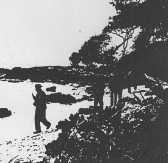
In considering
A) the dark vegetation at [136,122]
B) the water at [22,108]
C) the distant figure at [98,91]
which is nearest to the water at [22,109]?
the water at [22,108]

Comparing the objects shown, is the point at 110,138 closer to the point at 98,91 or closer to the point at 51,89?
the point at 98,91

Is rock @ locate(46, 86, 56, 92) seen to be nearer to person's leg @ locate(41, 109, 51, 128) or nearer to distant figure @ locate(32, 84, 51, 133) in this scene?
distant figure @ locate(32, 84, 51, 133)

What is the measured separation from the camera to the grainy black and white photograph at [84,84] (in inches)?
42.8

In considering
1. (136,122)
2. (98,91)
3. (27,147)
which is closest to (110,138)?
(136,122)

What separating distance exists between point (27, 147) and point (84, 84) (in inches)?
37.5

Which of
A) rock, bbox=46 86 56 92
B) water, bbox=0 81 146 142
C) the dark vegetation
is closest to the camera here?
the dark vegetation

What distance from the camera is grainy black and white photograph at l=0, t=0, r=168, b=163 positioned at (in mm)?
1088

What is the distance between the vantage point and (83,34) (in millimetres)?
2174

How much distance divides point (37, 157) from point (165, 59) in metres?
1.55

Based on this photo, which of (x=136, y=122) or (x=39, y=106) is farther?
(x=39, y=106)

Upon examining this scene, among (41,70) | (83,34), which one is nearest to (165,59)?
(83,34)

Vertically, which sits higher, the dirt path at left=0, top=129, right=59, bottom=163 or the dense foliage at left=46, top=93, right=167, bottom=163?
the dense foliage at left=46, top=93, right=167, bottom=163

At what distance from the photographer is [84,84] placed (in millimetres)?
2096

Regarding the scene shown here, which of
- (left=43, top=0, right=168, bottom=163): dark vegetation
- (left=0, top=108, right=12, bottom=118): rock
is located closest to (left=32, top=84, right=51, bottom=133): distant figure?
(left=0, top=108, right=12, bottom=118): rock
